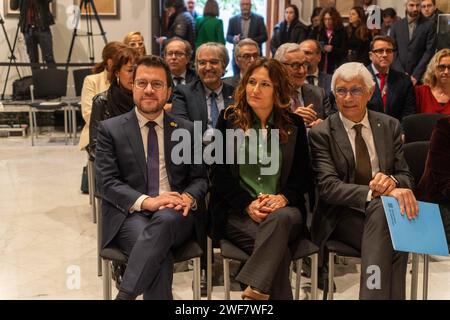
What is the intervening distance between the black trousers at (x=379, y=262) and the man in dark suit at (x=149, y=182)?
799 mm

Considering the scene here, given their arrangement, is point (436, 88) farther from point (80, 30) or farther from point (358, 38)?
point (80, 30)

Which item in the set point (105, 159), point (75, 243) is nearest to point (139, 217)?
point (105, 159)

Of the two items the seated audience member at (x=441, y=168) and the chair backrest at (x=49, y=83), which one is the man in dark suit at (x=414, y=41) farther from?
the chair backrest at (x=49, y=83)

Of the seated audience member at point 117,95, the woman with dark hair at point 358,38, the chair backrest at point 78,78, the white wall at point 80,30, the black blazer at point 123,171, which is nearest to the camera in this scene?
the black blazer at point 123,171

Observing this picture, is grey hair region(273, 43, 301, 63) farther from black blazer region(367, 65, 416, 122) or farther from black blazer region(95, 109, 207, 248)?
black blazer region(95, 109, 207, 248)

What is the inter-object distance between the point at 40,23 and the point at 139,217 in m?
6.81

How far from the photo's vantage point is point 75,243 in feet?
15.0

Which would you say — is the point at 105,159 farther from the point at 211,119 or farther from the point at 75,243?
the point at 75,243

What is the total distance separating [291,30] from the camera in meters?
8.48

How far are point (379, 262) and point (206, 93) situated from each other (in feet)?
5.79

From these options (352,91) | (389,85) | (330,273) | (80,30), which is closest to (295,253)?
(330,273)

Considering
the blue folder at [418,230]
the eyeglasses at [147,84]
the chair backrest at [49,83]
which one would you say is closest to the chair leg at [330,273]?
the blue folder at [418,230]

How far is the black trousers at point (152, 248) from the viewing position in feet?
9.49
